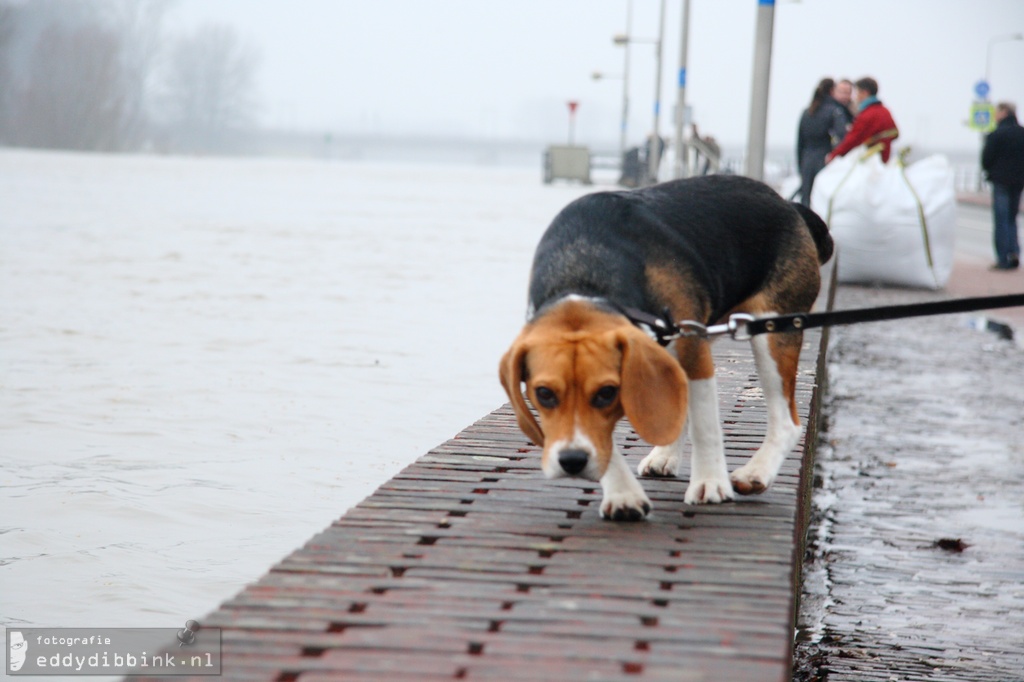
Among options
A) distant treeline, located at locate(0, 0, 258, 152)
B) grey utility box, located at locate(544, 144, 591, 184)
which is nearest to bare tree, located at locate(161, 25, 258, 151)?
distant treeline, located at locate(0, 0, 258, 152)

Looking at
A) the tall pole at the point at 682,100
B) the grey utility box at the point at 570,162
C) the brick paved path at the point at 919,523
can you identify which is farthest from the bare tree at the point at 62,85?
the brick paved path at the point at 919,523

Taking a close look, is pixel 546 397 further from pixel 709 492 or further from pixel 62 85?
pixel 62 85

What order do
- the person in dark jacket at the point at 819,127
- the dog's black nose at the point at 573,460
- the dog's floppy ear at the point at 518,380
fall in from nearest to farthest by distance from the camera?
the dog's black nose at the point at 573,460 < the dog's floppy ear at the point at 518,380 < the person in dark jacket at the point at 819,127

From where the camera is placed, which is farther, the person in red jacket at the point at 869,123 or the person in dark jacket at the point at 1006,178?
the person in dark jacket at the point at 1006,178

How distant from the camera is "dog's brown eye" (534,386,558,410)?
149 inches

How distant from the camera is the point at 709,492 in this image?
446cm

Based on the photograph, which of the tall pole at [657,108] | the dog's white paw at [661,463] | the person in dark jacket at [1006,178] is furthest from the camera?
the tall pole at [657,108]

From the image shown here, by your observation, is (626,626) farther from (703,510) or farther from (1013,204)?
(1013,204)

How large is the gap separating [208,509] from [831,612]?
2885 millimetres

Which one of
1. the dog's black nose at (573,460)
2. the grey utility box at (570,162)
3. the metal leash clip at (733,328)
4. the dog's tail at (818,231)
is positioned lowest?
the grey utility box at (570,162)

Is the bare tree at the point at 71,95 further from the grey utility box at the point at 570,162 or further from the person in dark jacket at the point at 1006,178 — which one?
the person in dark jacket at the point at 1006,178

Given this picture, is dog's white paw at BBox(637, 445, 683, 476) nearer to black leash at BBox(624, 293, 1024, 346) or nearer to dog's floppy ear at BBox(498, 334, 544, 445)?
black leash at BBox(624, 293, 1024, 346)

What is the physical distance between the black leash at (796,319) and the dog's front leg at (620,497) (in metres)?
0.41

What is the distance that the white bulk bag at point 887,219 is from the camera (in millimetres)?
14875
